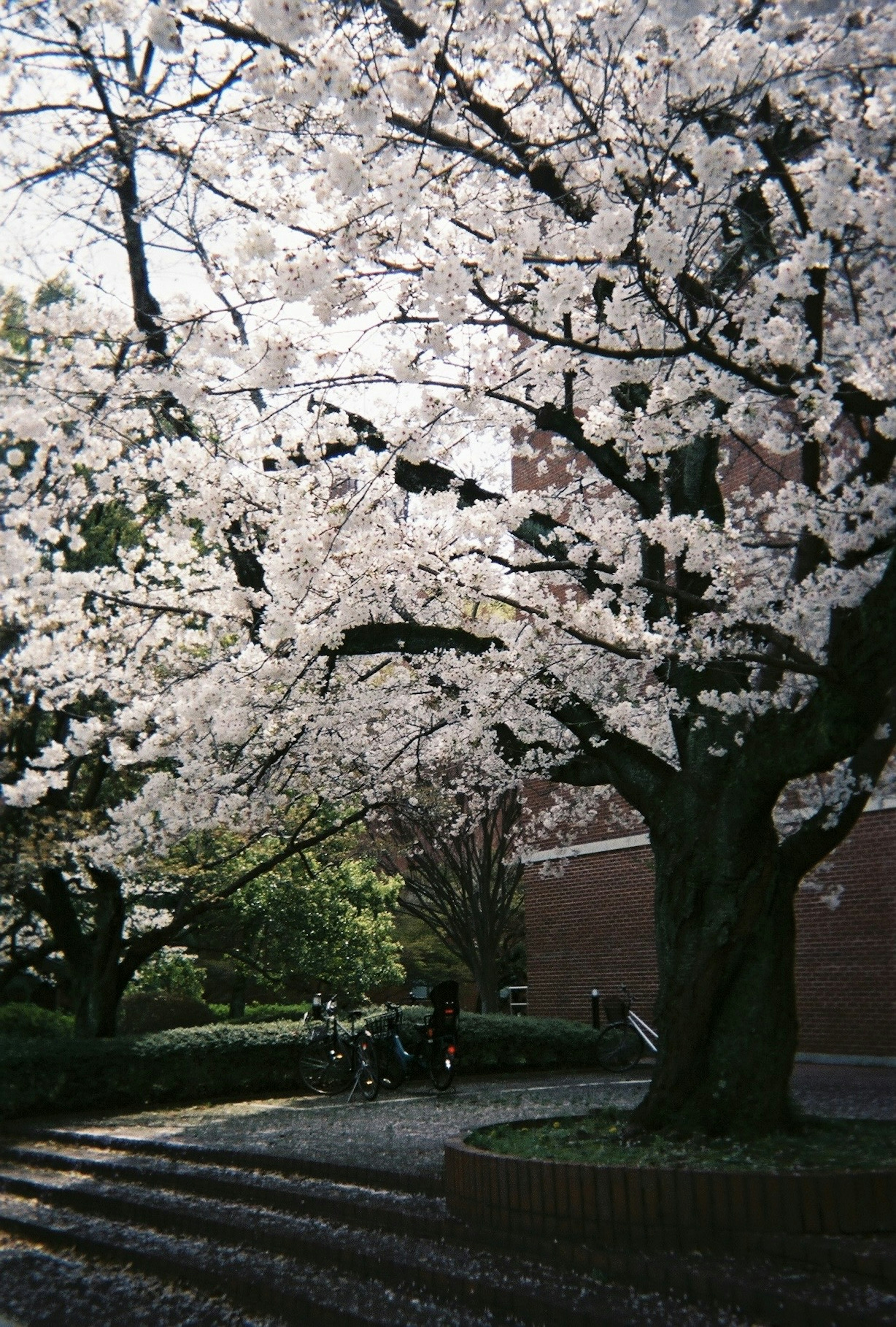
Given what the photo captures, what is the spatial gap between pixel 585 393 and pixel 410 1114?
698 cm

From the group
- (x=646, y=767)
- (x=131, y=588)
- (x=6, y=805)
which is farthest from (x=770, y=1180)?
(x=6, y=805)

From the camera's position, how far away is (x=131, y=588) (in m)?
11.2

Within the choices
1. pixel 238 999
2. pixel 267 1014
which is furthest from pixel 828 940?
pixel 238 999

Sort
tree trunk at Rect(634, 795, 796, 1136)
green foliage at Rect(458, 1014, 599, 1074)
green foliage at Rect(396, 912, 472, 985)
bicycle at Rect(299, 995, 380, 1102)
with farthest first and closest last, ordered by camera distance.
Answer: green foliage at Rect(396, 912, 472, 985), green foliage at Rect(458, 1014, 599, 1074), bicycle at Rect(299, 995, 380, 1102), tree trunk at Rect(634, 795, 796, 1136)

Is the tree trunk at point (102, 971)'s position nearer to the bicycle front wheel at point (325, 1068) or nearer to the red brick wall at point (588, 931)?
the bicycle front wheel at point (325, 1068)

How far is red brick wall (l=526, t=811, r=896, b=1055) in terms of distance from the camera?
48.4ft

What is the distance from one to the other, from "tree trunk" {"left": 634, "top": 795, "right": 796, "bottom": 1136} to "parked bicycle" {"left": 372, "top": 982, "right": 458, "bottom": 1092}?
709 centimetres

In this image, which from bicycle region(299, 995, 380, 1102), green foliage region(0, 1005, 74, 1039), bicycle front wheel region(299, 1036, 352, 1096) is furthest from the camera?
green foliage region(0, 1005, 74, 1039)

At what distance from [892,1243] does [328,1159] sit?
13.8 ft

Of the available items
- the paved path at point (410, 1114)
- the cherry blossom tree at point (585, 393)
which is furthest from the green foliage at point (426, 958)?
the cherry blossom tree at point (585, 393)

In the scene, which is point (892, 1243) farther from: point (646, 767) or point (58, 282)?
point (58, 282)

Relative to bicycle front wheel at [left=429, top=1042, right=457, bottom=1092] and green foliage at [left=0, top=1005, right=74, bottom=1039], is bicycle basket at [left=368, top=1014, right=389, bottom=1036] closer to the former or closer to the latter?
bicycle front wheel at [left=429, top=1042, right=457, bottom=1092]

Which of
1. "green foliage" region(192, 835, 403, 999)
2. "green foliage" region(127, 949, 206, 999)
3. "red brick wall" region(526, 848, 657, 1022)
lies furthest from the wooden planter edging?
"green foliage" region(127, 949, 206, 999)

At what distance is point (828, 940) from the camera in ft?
50.8
